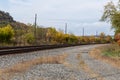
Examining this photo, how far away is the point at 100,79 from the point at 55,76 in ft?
7.21

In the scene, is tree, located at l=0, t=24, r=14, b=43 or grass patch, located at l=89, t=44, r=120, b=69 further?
tree, located at l=0, t=24, r=14, b=43

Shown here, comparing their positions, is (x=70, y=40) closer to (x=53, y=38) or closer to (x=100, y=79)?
(x=53, y=38)

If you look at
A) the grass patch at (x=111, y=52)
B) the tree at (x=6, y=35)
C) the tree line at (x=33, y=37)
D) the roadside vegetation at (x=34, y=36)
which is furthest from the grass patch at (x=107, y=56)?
the tree at (x=6, y=35)

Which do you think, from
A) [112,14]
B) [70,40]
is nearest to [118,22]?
[112,14]

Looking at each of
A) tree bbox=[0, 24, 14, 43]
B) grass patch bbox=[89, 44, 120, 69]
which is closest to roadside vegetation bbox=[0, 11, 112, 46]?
tree bbox=[0, 24, 14, 43]

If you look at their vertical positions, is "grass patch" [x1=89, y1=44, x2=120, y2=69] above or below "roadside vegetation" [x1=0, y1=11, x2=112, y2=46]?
below

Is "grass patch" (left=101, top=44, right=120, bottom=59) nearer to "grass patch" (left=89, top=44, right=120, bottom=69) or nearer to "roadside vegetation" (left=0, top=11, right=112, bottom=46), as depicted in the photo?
"grass patch" (left=89, top=44, right=120, bottom=69)

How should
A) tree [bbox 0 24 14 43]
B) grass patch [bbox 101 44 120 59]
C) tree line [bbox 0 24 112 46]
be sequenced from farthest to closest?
tree line [bbox 0 24 112 46], tree [bbox 0 24 14 43], grass patch [bbox 101 44 120 59]

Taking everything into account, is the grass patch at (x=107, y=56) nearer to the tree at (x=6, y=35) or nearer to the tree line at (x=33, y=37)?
the tree line at (x=33, y=37)

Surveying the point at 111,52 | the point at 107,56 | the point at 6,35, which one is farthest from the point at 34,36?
the point at 107,56

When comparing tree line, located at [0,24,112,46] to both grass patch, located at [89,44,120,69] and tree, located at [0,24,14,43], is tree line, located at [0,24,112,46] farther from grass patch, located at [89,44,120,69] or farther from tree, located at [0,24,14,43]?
grass patch, located at [89,44,120,69]

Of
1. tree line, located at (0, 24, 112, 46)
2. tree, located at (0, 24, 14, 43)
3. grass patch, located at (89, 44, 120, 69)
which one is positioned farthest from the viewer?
tree line, located at (0, 24, 112, 46)

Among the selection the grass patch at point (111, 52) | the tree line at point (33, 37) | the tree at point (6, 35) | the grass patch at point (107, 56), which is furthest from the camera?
the tree line at point (33, 37)

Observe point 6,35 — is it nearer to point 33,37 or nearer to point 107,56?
point 33,37
